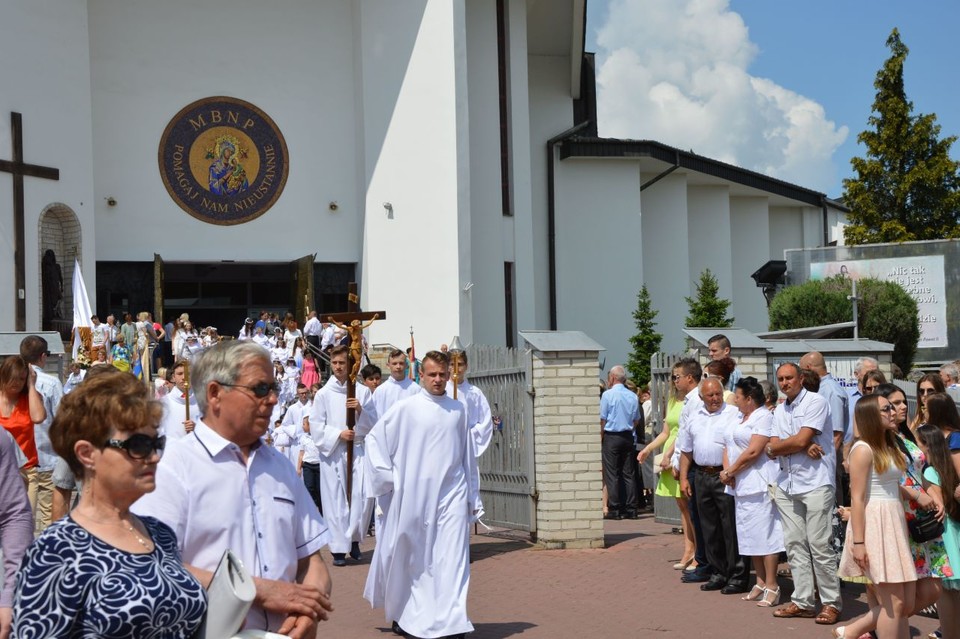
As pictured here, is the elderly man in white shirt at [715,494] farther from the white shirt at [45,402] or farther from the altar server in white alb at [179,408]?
the white shirt at [45,402]

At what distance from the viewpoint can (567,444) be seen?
12.8 metres

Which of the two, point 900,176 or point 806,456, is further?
point 900,176

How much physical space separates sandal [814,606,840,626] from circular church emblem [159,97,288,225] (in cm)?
2518

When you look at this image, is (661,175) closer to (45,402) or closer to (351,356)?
(351,356)

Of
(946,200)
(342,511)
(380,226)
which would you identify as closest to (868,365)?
(342,511)

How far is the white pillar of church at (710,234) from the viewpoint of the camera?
38.6 metres

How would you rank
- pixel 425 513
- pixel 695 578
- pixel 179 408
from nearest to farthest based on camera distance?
pixel 425 513 → pixel 695 578 → pixel 179 408

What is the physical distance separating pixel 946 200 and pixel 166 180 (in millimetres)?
23927

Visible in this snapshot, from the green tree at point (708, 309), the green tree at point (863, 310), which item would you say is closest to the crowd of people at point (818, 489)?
the green tree at point (863, 310)

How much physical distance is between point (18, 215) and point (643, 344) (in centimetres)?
1537

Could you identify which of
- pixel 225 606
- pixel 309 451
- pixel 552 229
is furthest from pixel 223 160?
pixel 225 606

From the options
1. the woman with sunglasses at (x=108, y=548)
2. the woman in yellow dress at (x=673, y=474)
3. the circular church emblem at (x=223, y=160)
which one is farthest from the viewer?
the circular church emblem at (x=223, y=160)

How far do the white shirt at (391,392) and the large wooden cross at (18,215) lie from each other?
17.1 m

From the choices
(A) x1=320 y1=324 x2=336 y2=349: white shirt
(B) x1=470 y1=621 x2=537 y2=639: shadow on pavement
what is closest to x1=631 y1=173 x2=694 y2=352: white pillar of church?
(A) x1=320 y1=324 x2=336 y2=349: white shirt
